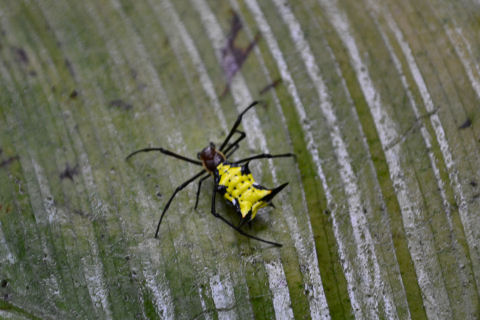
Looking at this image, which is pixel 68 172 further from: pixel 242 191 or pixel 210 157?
pixel 242 191

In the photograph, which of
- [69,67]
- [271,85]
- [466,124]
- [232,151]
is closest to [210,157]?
[232,151]

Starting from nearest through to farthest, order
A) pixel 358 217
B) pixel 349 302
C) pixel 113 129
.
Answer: pixel 349 302, pixel 358 217, pixel 113 129

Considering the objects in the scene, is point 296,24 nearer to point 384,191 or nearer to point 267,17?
point 267,17

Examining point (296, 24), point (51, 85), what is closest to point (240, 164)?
point (296, 24)

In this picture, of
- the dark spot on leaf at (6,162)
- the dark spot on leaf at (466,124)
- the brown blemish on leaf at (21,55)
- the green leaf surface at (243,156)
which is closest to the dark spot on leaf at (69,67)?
the green leaf surface at (243,156)

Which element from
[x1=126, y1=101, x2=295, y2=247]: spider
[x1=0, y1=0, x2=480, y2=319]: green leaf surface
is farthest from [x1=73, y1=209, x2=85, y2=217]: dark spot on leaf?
[x1=126, y1=101, x2=295, y2=247]: spider

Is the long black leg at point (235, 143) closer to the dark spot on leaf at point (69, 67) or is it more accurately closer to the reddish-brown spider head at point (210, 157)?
the reddish-brown spider head at point (210, 157)
